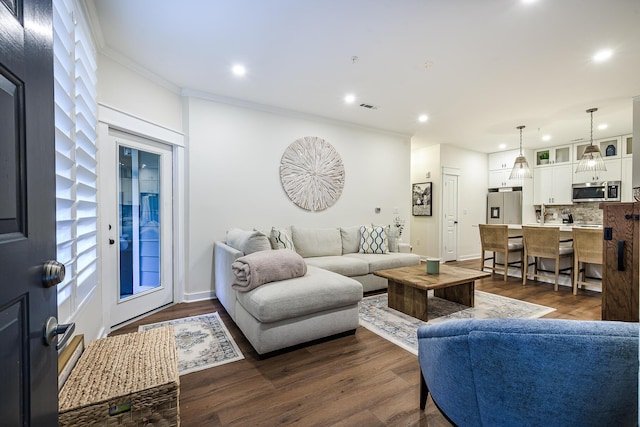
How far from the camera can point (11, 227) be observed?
2.12 feet

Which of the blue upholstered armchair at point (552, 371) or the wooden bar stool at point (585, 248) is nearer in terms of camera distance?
the blue upholstered armchair at point (552, 371)

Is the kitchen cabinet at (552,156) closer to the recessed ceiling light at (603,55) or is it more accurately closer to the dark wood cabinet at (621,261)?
the recessed ceiling light at (603,55)

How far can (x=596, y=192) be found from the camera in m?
5.68

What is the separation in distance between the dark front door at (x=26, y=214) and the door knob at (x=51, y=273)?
1 cm

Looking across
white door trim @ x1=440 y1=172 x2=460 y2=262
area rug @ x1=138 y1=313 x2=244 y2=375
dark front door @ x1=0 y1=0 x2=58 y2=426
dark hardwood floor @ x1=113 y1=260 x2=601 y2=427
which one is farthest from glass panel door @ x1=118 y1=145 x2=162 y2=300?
white door trim @ x1=440 y1=172 x2=460 y2=262

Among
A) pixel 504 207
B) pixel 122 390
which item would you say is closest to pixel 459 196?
pixel 504 207

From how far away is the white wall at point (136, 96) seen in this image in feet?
8.54

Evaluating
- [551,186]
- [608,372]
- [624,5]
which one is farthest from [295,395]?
[551,186]

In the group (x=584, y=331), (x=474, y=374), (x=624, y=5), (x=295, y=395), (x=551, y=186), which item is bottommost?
(x=295, y=395)

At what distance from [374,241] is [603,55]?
10.5 feet

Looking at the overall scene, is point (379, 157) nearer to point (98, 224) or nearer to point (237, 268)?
point (237, 268)

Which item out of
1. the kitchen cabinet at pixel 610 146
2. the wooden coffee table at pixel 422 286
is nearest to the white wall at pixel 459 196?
the kitchen cabinet at pixel 610 146

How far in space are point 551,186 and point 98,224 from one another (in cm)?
814

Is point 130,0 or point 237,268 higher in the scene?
point 130,0
